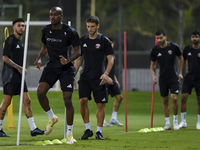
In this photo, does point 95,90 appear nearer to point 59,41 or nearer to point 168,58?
point 59,41

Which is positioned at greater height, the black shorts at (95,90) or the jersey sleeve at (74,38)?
the jersey sleeve at (74,38)

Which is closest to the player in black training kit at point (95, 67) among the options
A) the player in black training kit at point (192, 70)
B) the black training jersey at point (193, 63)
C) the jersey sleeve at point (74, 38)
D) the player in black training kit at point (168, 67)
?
the jersey sleeve at point (74, 38)

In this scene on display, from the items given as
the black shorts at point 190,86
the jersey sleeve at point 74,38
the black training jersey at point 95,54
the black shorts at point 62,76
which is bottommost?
the black shorts at point 190,86

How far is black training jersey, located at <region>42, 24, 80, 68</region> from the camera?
26.8 feet

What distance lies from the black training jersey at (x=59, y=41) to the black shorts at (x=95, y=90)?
1015 millimetres

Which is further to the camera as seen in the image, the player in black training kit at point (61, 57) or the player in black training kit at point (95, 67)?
the player in black training kit at point (95, 67)

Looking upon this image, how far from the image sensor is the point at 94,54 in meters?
8.98

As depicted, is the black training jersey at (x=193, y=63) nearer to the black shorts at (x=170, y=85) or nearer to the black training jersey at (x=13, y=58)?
the black shorts at (x=170, y=85)

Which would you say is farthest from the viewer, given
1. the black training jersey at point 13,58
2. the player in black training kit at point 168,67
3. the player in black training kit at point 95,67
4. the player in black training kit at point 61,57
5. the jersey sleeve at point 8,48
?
the player in black training kit at point 168,67

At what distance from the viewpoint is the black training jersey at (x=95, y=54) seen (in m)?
8.95

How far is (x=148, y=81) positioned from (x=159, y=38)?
13.3m

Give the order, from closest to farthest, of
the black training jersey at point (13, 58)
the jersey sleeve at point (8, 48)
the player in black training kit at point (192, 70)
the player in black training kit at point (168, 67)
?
the jersey sleeve at point (8, 48)
the black training jersey at point (13, 58)
the player in black training kit at point (168, 67)
the player in black training kit at point (192, 70)

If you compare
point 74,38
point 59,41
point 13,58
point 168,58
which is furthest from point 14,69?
point 168,58

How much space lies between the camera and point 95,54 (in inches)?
354
